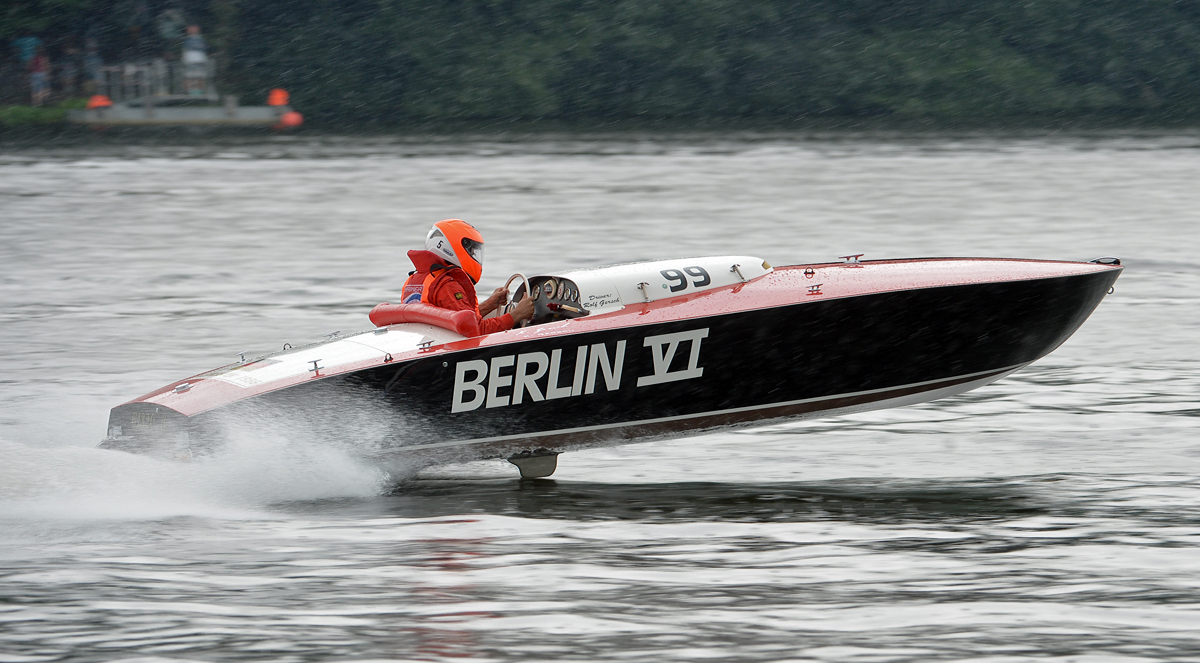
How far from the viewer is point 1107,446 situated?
8.59m

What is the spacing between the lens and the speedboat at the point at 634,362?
7.75 metres

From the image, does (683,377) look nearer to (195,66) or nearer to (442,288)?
(442,288)

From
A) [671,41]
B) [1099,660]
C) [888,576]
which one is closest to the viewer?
[1099,660]

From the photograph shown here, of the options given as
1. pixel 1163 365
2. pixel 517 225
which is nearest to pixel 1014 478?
pixel 1163 365

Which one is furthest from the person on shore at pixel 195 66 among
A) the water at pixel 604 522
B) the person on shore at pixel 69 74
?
the water at pixel 604 522

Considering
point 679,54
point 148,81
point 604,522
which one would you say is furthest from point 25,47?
point 604,522

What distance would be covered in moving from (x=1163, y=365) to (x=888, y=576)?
17.1 feet

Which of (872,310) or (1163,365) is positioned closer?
(872,310)

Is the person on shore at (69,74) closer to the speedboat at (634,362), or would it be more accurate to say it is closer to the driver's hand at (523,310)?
the speedboat at (634,362)

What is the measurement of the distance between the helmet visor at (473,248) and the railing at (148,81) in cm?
2865

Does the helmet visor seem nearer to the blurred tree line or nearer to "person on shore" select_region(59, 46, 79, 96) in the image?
the blurred tree line

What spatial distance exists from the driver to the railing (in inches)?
1127

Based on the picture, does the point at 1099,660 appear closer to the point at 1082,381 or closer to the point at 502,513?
the point at 502,513

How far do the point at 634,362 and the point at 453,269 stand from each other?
1.07m
